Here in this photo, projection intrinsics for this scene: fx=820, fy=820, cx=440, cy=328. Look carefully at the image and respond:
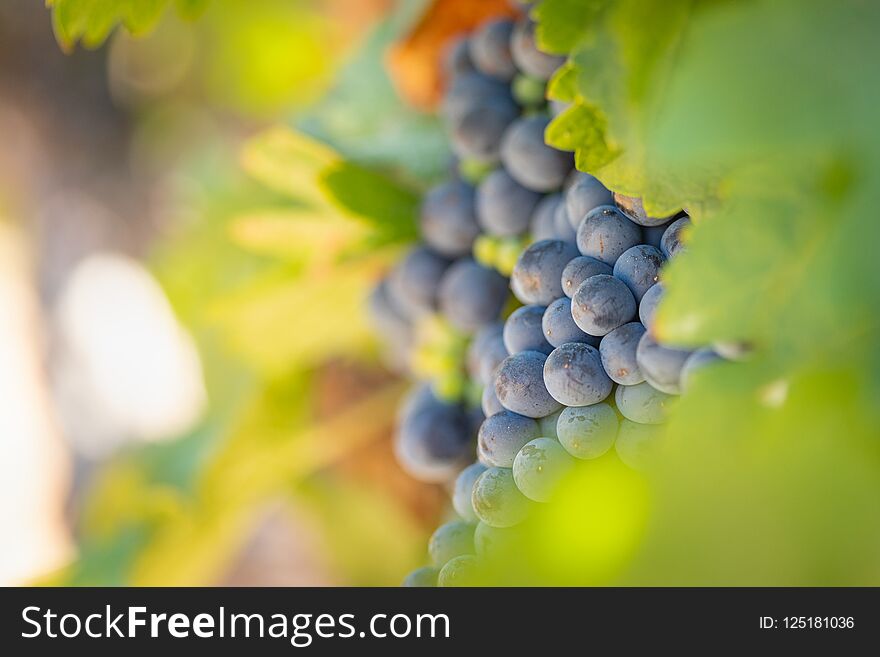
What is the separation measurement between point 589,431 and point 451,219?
0.23 m

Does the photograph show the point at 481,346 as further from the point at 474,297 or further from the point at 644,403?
the point at 644,403

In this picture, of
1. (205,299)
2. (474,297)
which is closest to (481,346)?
(474,297)

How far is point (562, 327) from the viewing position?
14.4 inches

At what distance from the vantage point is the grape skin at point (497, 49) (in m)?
0.50

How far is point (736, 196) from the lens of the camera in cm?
28

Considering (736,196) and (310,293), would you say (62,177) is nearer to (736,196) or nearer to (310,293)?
(310,293)

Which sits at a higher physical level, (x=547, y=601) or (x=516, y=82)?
(x=516, y=82)

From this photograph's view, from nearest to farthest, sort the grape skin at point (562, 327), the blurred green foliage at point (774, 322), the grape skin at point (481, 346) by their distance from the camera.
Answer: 1. the blurred green foliage at point (774, 322)
2. the grape skin at point (562, 327)
3. the grape skin at point (481, 346)

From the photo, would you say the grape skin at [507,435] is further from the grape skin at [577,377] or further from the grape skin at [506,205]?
the grape skin at [506,205]

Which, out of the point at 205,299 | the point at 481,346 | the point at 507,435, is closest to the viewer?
the point at 507,435

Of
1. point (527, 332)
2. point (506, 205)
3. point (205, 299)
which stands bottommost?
point (527, 332)

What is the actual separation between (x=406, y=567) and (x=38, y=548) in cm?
77

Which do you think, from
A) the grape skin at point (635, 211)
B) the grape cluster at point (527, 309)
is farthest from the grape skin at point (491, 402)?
the grape skin at point (635, 211)

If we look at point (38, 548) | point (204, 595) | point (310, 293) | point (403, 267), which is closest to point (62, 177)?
point (38, 548)
